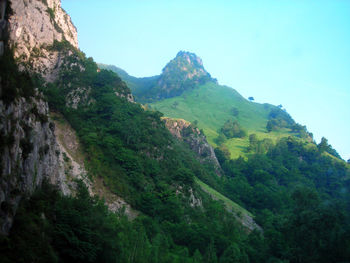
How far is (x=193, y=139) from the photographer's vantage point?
13400cm

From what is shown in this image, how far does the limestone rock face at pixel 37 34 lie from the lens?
69938mm

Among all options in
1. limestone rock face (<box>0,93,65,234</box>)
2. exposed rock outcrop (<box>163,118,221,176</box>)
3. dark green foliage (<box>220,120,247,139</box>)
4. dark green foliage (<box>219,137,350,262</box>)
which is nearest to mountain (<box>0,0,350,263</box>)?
limestone rock face (<box>0,93,65,234</box>)

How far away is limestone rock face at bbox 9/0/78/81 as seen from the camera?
69938 millimetres

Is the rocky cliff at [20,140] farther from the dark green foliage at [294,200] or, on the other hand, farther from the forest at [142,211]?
the dark green foliage at [294,200]

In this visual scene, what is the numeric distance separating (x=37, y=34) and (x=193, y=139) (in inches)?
3064

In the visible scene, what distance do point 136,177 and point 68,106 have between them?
25.9 meters

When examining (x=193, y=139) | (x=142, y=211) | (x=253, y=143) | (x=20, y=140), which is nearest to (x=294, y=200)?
(x=142, y=211)

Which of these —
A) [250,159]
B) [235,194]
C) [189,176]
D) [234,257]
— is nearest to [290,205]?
[235,194]

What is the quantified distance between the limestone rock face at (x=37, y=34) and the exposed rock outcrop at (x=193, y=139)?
62.1 meters

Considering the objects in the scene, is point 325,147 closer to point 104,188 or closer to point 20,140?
point 104,188

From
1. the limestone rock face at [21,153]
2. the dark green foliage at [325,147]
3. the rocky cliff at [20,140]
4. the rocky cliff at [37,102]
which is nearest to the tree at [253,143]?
the dark green foliage at [325,147]

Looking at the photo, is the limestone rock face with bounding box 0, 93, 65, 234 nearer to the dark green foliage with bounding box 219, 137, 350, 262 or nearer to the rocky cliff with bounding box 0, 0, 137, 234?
the rocky cliff with bounding box 0, 0, 137, 234

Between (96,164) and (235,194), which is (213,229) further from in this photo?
(235,194)

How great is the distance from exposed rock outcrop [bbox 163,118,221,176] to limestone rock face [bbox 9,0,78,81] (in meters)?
62.1
